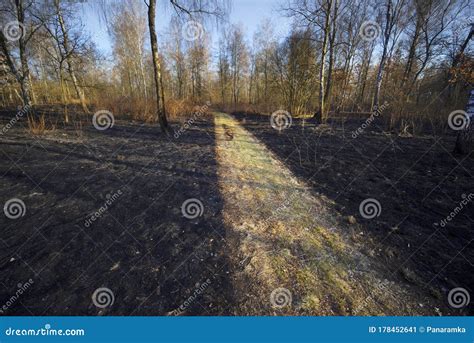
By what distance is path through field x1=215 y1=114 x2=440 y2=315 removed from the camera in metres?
1.88

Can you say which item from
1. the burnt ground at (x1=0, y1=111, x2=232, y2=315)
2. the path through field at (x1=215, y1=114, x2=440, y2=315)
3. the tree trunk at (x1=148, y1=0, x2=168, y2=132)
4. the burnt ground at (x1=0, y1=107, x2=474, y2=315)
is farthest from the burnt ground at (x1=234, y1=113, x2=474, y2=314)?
the tree trunk at (x1=148, y1=0, x2=168, y2=132)

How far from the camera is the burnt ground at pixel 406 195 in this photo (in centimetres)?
235

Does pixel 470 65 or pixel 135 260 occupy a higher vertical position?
pixel 470 65

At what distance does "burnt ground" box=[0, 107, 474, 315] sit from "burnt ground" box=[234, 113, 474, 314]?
0.02 meters

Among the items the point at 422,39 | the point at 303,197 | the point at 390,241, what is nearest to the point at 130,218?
the point at 303,197

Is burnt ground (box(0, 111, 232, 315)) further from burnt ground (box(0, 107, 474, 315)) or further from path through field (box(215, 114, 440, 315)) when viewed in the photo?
path through field (box(215, 114, 440, 315))

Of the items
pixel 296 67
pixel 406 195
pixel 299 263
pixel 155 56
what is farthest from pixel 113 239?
pixel 296 67

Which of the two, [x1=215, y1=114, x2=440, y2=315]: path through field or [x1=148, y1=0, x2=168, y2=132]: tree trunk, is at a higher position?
[x1=148, y1=0, x2=168, y2=132]: tree trunk

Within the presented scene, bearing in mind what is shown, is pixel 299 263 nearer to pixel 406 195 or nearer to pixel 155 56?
pixel 406 195

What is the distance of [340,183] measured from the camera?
4539 mm

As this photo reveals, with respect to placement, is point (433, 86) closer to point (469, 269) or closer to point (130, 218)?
point (469, 269)

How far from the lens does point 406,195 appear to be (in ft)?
12.7

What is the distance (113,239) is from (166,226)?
2.11 ft

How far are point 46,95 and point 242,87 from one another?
27.5m
